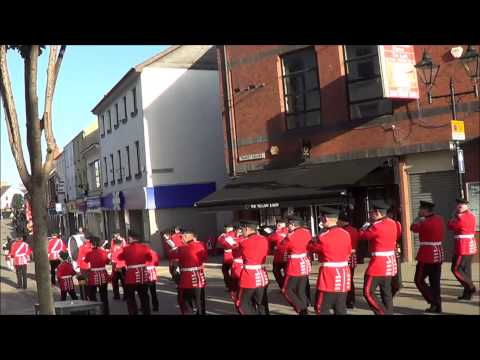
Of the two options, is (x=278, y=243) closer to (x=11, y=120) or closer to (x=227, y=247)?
(x=227, y=247)

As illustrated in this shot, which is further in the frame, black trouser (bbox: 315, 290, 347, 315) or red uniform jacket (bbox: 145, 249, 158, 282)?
red uniform jacket (bbox: 145, 249, 158, 282)

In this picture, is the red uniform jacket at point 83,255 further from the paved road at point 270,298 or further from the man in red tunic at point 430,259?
the man in red tunic at point 430,259

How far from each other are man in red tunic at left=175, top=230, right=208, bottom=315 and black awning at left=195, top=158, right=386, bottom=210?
4.70 metres

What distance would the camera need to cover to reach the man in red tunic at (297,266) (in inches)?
318

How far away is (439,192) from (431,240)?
179 inches

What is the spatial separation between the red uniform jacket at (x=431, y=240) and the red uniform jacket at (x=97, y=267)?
5.27 m

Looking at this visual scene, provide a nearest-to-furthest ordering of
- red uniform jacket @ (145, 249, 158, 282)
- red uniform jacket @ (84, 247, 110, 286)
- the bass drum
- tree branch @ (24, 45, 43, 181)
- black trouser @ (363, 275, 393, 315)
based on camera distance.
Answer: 1. tree branch @ (24, 45, 43, 181)
2. black trouser @ (363, 275, 393, 315)
3. red uniform jacket @ (145, 249, 158, 282)
4. red uniform jacket @ (84, 247, 110, 286)
5. the bass drum

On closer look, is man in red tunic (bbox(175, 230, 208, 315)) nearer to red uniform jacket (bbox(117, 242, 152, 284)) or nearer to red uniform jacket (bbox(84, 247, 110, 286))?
red uniform jacket (bbox(117, 242, 152, 284))

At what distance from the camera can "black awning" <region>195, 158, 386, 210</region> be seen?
41.8ft

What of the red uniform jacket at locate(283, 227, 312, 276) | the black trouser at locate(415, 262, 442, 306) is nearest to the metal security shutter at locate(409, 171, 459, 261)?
the black trouser at locate(415, 262, 442, 306)
